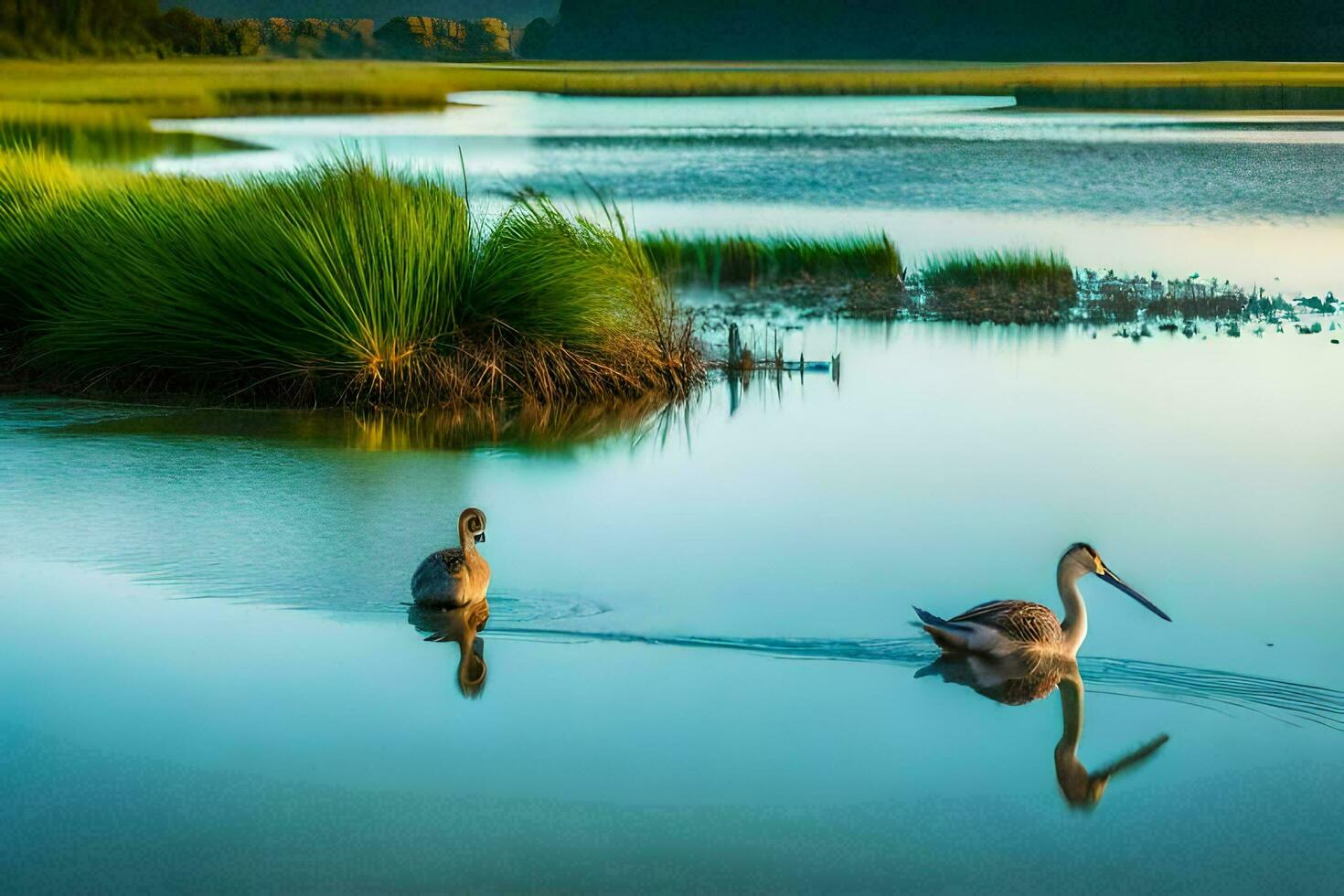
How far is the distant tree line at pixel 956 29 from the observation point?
64375 mm

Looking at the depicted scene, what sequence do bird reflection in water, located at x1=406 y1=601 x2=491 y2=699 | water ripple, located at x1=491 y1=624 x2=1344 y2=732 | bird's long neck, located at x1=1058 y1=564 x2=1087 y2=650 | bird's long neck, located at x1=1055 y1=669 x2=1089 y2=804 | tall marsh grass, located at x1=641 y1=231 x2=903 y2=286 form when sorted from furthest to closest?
tall marsh grass, located at x1=641 y1=231 x2=903 y2=286, bird's long neck, located at x1=1058 y1=564 x2=1087 y2=650, bird reflection in water, located at x1=406 y1=601 x2=491 y2=699, water ripple, located at x1=491 y1=624 x2=1344 y2=732, bird's long neck, located at x1=1055 y1=669 x2=1089 y2=804

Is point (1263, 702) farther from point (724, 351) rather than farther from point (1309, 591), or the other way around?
point (724, 351)

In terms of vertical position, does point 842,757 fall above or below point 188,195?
below

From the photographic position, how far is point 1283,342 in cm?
1414

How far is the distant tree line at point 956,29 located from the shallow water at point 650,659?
57631 mm

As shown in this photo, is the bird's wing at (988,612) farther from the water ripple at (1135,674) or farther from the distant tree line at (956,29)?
the distant tree line at (956,29)

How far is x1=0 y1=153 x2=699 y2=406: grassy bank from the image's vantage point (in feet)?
35.6

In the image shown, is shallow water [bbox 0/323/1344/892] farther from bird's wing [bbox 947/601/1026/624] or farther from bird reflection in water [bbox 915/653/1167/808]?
bird's wing [bbox 947/601/1026/624]

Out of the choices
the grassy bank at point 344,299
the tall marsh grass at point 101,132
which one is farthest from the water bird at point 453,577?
the tall marsh grass at point 101,132

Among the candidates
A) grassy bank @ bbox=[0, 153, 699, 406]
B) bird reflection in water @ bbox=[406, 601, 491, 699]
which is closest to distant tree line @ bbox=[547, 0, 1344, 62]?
grassy bank @ bbox=[0, 153, 699, 406]

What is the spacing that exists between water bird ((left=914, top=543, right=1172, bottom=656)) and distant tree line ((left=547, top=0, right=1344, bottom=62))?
60831 millimetres

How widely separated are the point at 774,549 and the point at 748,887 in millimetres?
3305

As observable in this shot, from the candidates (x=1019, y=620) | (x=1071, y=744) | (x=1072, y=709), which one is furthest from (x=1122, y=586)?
(x=1071, y=744)

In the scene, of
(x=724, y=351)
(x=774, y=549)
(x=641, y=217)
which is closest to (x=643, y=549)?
(x=774, y=549)
